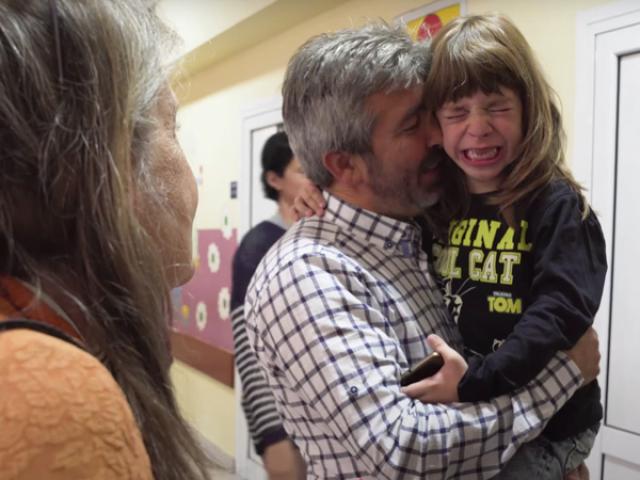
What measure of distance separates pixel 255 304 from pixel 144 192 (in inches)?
20.8

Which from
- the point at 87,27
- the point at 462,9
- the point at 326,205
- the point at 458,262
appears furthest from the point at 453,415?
the point at 462,9

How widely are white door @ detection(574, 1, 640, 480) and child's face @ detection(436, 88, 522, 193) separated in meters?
0.87

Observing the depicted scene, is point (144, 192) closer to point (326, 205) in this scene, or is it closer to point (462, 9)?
point (326, 205)

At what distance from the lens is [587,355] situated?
106 cm

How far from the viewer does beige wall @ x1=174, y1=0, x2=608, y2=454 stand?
6.52ft

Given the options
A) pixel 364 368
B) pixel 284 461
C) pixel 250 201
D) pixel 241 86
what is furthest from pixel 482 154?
pixel 241 86

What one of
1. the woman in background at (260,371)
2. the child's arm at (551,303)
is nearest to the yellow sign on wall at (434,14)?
the woman in background at (260,371)

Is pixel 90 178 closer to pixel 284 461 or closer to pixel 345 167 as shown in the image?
pixel 345 167

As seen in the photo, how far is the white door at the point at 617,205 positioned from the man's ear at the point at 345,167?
1061 millimetres

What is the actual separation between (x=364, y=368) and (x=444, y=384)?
156mm

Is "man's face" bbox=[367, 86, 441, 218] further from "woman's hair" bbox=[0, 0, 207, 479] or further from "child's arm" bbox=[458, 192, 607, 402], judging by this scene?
"woman's hair" bbox=[0, 0, 207, 479]

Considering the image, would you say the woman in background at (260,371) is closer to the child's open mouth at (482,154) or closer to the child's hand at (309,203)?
the child's hand at (309,203)

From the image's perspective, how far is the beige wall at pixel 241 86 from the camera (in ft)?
6.52

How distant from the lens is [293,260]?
1.07 metres
